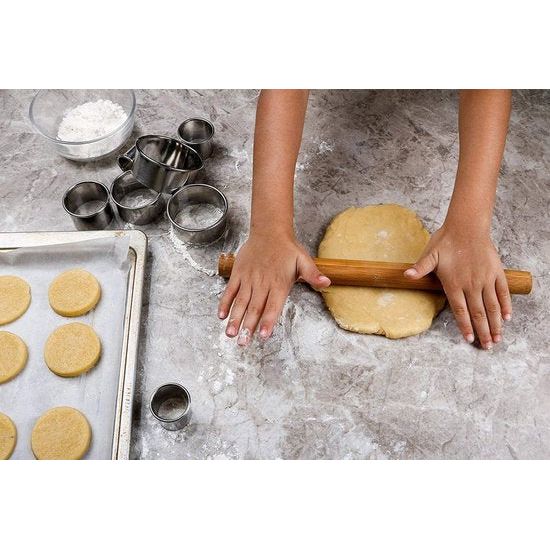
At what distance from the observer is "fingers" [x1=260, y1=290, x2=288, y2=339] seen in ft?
4.58

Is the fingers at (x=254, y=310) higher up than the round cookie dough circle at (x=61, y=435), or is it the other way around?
the fingers at (x=254, y=310)

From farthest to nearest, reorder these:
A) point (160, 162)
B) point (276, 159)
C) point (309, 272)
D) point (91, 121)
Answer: point (91, 121), point (160, 162), point (276, 159), point (309, 272)

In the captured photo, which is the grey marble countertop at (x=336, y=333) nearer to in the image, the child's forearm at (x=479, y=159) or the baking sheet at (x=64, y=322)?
the baking sheet at (x=64, y=322)

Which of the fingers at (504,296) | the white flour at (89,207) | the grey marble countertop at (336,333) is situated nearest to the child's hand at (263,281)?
the grey marble countertop at (336,333)

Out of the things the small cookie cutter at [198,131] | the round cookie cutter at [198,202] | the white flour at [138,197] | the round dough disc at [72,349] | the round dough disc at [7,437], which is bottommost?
the round dough disc at [7,437]

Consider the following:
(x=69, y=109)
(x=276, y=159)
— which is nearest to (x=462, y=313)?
(x=276, y=159)

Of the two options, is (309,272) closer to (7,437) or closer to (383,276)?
(383,276)

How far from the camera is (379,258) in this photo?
160 centimetres

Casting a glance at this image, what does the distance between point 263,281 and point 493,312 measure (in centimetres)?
59

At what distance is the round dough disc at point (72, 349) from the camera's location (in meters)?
1.42

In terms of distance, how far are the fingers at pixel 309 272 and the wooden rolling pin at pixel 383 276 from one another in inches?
1.7

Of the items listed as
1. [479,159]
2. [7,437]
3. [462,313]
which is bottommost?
[7,437]

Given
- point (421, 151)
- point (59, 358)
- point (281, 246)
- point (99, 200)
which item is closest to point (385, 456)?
point (281, 246)
